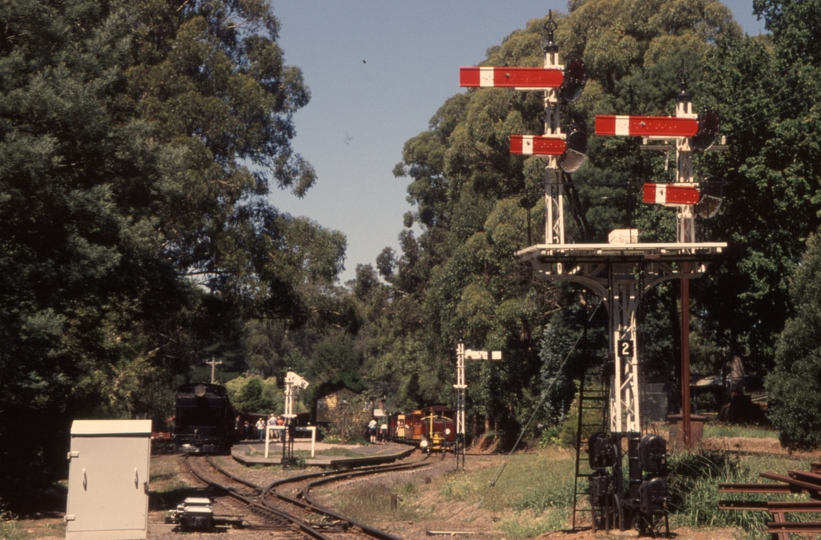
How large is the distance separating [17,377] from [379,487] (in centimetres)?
933

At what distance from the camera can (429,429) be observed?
46750 mm

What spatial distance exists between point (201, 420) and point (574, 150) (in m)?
30.1

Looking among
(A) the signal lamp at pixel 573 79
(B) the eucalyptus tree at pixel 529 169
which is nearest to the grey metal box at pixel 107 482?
(A) the signal lamp at pixel 573 79

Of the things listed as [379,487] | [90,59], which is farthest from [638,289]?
[90,59]

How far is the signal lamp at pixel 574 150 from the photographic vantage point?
13461 mm

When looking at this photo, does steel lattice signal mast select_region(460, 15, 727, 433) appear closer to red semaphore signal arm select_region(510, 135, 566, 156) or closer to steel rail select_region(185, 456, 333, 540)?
red semaphore signal arm select_region(510, 135, 566, 156)

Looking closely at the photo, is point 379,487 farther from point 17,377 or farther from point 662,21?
point 662,21

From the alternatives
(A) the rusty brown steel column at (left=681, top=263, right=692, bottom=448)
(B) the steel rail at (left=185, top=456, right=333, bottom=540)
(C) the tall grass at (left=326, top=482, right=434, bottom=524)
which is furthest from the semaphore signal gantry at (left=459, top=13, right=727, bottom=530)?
(A) the rusty brown steel column at (left=681, top=263, right=692, bottom=448)

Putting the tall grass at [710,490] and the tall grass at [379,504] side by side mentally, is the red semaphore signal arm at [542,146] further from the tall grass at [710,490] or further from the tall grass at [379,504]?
the tall grass at [379,504]

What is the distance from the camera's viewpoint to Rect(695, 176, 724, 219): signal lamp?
14.2 m

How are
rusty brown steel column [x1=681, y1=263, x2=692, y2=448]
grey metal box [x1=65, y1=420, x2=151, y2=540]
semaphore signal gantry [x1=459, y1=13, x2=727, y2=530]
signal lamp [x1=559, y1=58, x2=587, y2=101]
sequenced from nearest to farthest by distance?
grey metal box [x1=65, y1=420, x2=151, y2=540], semaphore signal gantry [x1=459, y1=13, x2=727, y2=530], signal lamp [x1=559, y1=58, x2=587, y2=101], rusty brown steel column [x1=681, y1=263, x2=692, y2=448]

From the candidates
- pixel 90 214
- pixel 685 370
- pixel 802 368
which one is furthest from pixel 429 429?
pixel 90 214

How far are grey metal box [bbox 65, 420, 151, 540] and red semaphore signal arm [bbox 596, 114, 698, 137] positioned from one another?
8140mm

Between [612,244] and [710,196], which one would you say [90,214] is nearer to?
[612,244]
